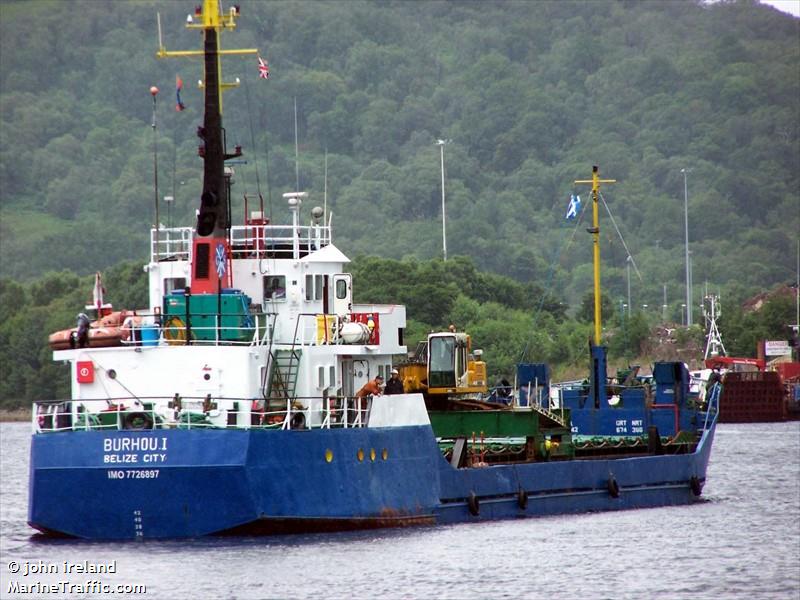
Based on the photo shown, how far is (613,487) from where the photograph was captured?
1800 inches

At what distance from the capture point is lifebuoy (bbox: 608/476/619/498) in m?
45.7

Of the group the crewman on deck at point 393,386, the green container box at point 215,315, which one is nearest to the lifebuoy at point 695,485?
the crewman on deck at point 393,386

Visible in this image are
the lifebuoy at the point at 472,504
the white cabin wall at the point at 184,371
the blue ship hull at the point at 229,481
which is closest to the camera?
the blue ship hull at the point at 229,481

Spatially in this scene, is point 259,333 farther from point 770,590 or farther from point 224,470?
point 770,590

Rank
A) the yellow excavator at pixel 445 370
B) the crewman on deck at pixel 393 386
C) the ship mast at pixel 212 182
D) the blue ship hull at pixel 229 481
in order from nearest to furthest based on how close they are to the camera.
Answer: the blue ship hull at pixel 229 481, the ship mast at pixel 212 182, the crewman on deck at pixel 393 386, the yellow excavator at pixel 445 370

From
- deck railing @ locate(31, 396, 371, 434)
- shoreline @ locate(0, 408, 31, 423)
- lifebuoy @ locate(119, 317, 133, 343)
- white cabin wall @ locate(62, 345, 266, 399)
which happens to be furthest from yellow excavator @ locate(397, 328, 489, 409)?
shoreline @ locate(0, 408, 31, 423)

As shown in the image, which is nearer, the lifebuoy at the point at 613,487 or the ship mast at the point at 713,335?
the lifebuoy at the point at 613,487

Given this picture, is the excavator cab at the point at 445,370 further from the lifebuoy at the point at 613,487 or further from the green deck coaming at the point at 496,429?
the lifebuoy at the point at 613,487

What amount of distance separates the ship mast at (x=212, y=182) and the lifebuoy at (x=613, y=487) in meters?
11.7

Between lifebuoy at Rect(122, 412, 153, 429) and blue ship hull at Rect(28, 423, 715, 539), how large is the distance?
744 mm

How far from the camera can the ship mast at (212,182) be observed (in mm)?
38469

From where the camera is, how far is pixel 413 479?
38.8 m

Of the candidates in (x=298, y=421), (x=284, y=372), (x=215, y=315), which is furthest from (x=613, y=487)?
(x=215, y=315)

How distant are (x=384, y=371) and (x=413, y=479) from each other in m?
3.02
